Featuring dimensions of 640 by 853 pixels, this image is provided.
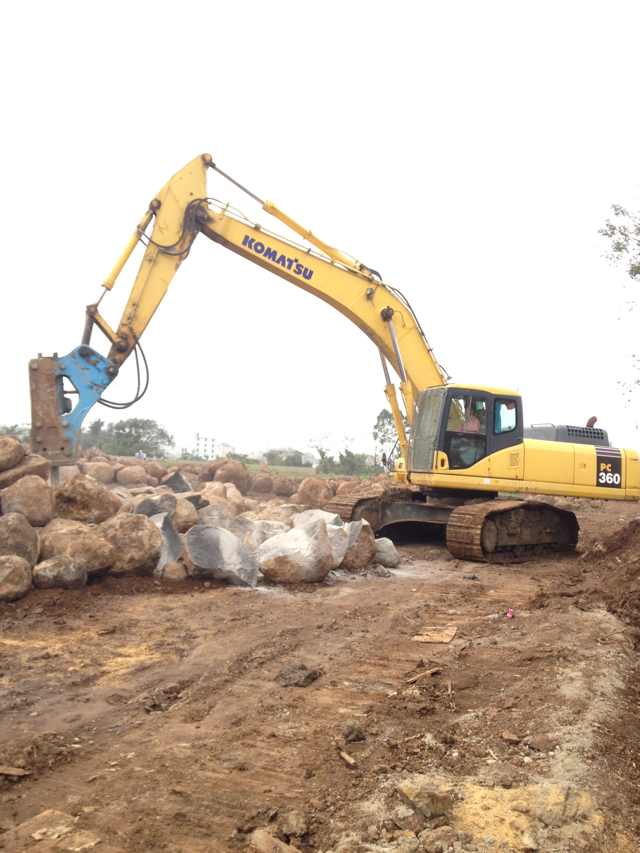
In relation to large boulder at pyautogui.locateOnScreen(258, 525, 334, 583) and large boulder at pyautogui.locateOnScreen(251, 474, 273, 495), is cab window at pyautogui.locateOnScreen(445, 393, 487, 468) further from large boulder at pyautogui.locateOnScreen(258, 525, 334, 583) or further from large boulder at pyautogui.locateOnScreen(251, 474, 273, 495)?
large boulder at pyautogui.locateOnScreen(251, 474, 273, 495)

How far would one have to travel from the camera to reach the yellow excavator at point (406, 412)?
→ 9602mm

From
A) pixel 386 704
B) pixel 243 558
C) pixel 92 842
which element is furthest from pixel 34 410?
pixel 92 842

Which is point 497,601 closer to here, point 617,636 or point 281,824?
point 617,636

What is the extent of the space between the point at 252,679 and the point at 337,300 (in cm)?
780

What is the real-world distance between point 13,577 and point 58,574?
46cm

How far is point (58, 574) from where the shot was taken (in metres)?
6.76

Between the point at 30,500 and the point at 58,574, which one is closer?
the point at 58,574

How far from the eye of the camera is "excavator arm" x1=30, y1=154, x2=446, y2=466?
9.28m

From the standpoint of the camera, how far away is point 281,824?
9.20 ft

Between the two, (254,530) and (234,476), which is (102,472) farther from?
(254,530)

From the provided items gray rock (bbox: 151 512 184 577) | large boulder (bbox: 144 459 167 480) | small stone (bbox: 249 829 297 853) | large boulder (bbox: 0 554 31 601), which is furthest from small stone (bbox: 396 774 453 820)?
large boulder (bbox: 144 459 167 480)

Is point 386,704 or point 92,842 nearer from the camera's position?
point 92,842

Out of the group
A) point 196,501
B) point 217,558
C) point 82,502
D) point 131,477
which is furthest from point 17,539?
point 131,477

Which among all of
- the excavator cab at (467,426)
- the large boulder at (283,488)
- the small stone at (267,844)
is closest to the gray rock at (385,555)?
the excavator cab at (467,426)
